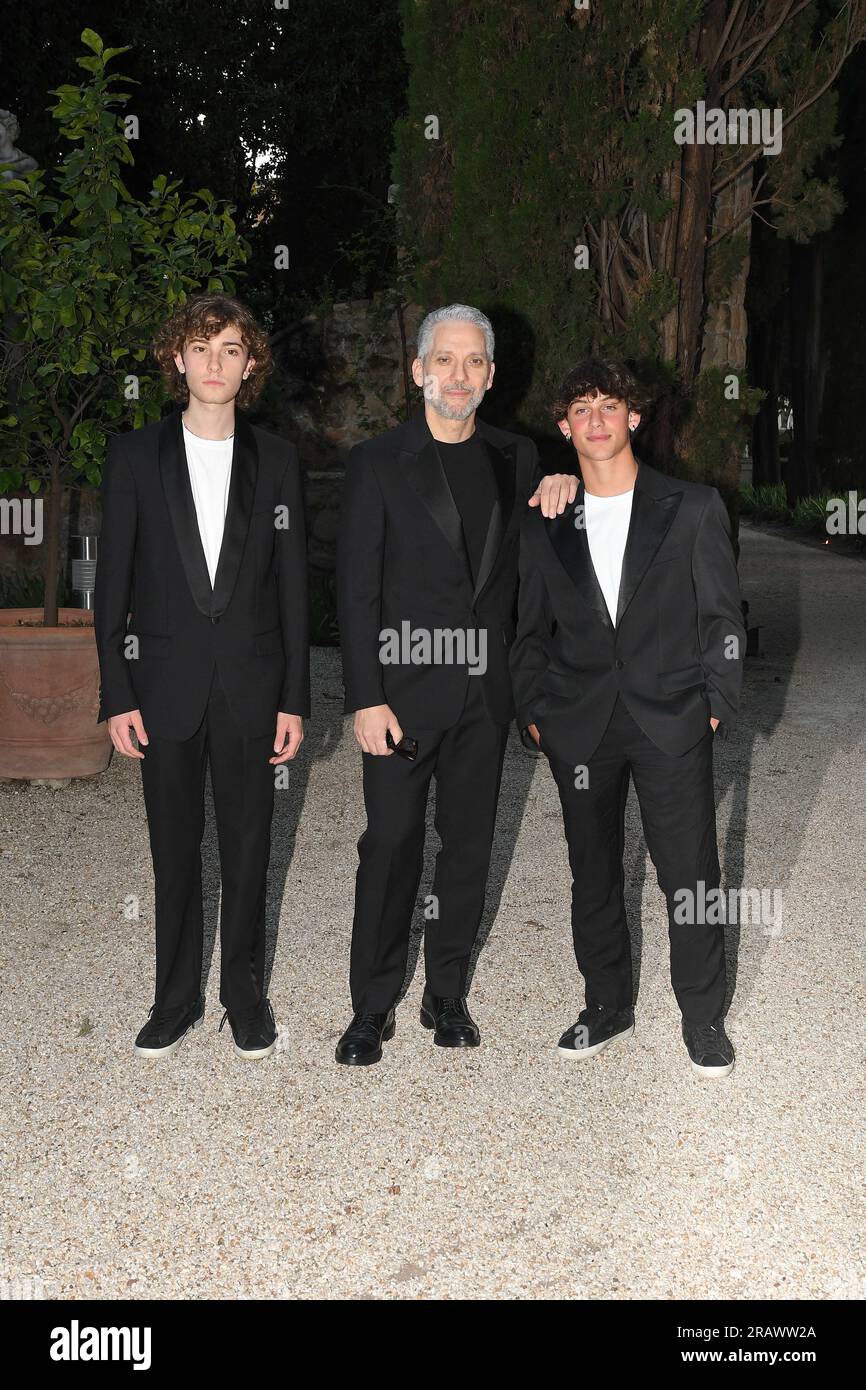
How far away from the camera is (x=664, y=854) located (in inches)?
150

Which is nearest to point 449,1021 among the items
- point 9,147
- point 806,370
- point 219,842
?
point 219,842

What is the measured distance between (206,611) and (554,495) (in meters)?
1.02

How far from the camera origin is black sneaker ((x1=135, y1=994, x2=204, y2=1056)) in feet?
13.1

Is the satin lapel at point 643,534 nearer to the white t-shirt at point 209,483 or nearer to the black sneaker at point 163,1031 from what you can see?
the white t-shirt at point 209,483

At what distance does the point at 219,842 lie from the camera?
3.84m

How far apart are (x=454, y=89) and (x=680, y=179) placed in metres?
1.88

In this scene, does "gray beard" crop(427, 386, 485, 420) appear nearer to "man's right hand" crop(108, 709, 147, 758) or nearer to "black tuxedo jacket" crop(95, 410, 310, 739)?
"black tuxedo jacket" crop(95, 410, 310, 739)

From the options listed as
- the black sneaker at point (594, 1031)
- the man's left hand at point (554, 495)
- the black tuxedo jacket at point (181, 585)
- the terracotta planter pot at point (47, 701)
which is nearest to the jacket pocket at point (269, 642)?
the black tuxedo jacket at point (181, 585)

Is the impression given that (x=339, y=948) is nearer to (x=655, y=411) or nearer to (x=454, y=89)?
(x=655, y=411)

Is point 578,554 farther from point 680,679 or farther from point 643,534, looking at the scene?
point 680,679

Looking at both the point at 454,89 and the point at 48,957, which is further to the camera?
the point at 454,89

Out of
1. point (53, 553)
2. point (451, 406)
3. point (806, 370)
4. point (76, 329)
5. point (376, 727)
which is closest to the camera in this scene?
point (451, 406)

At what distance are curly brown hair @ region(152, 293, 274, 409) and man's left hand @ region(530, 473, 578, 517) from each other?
2.80 feet

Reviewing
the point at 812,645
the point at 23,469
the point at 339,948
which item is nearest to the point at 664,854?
the point at 339,948
